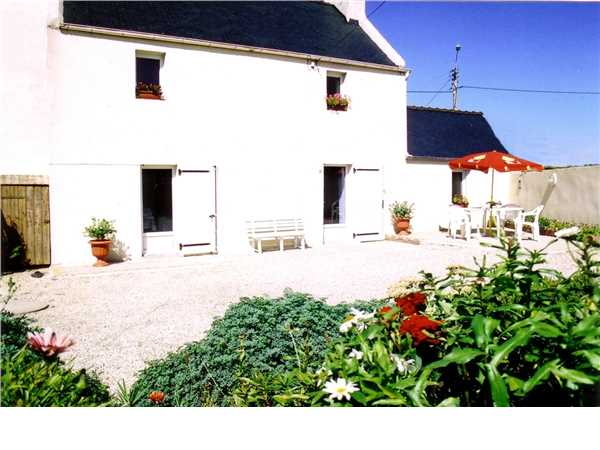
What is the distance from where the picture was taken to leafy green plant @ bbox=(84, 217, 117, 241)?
878 centimetres

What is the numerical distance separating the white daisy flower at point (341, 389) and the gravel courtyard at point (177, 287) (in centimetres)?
255

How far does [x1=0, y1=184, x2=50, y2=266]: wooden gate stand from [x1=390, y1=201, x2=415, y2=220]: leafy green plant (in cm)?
819

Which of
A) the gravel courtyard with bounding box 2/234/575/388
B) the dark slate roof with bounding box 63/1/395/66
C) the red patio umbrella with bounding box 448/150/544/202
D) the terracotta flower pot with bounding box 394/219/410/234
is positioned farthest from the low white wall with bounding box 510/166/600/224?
the dark slate roof with bounding box 63/1/395/66

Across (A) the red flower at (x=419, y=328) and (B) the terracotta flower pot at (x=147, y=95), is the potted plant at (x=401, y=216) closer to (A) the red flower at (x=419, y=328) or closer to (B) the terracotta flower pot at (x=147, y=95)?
(B) the terracotta flower pot at (x=147, y=95)

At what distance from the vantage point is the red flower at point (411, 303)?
7.00ft

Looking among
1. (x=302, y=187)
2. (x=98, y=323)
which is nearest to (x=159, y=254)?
(x=302, y=187)

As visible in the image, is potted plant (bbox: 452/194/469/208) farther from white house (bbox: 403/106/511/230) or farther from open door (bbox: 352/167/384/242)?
open door (bbox: 352/167/384/242)

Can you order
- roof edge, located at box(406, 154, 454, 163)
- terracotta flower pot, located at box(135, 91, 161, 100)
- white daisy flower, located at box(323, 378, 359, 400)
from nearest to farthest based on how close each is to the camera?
1. white daisy flower, located at box(323, 378, 359, 400)
2. terracotta flower pot, located at box(135, 91, 161, 100)
3. roof edge, located at box(406, 154, 454, 163)

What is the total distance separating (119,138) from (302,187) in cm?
426

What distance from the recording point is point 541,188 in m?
13.2

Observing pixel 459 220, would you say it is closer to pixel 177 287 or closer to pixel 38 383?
pixel 177 287

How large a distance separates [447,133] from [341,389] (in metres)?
14.0

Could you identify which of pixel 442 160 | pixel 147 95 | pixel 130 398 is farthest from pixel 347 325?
pixel 442 160
